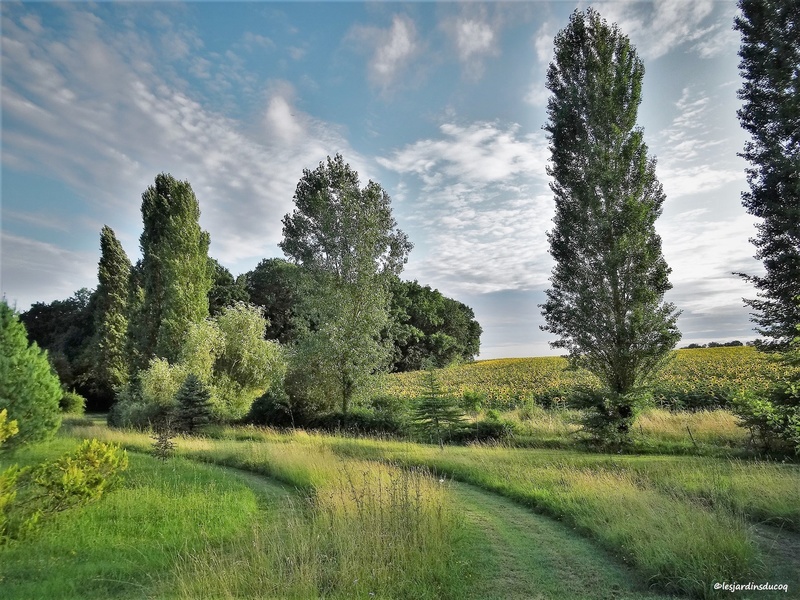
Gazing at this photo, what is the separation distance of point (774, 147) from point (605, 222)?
480 cm

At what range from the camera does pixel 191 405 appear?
58.9 ft

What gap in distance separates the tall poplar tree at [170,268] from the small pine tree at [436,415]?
16.8 m

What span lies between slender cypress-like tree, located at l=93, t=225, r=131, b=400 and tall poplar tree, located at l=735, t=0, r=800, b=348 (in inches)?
1353

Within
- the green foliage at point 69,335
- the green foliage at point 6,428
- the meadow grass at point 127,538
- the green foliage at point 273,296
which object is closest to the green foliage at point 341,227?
the meadow grass at point 127,538

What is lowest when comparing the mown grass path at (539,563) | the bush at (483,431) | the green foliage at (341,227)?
the mown grass path at (539,563)

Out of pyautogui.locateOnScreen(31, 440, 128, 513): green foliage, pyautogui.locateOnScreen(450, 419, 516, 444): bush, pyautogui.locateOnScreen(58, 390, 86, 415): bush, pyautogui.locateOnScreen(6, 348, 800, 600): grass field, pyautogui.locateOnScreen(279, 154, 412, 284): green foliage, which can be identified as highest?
pyautogui.locateOnScreen(279, 154, 412, 284): green foliage

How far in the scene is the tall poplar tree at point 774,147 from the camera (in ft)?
39.1

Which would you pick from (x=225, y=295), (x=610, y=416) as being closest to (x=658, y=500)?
(x=610, y=416)

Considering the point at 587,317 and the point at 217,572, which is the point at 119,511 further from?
the point at 587,317

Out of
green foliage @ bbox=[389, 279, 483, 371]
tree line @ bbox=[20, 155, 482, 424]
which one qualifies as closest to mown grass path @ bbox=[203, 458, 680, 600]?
tree line @ bbox=[20, 155, 482, 424]

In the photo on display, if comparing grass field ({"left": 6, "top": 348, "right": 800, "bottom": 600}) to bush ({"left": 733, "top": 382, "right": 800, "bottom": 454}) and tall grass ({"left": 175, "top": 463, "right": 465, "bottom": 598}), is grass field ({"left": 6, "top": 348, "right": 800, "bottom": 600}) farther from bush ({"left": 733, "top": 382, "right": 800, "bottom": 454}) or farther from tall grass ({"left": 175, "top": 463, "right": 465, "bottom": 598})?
bush ({"left": 733, "top": 382, "right": 800, "bottom": 454})

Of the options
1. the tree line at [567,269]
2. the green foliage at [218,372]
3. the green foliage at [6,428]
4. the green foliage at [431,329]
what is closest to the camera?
the green foliage at [6,428]

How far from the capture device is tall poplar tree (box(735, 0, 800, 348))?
11.9 m

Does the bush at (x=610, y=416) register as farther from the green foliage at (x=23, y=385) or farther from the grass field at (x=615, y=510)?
the green foliage at (x=23, y=385)
